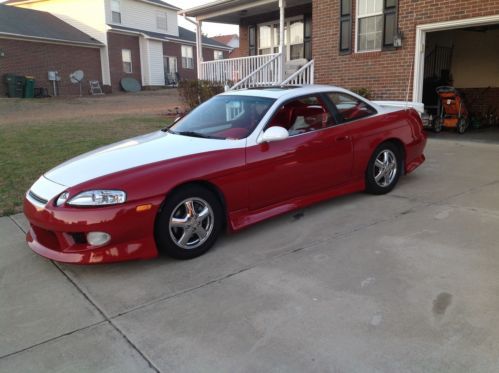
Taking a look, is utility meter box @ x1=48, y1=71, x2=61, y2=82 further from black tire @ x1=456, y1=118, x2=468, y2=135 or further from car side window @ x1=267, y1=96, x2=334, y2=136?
car side window @ x1=267, y1=96, x2=334, y2=136

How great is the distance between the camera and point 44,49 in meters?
27.4

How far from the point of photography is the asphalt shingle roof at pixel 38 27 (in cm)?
2620

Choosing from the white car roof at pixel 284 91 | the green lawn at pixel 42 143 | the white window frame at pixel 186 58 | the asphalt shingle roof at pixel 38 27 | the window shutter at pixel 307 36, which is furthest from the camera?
the white window frame at pixel 186 58

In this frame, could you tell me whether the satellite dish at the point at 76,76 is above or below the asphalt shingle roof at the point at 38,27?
below

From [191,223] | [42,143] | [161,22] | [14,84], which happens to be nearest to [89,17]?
[161,22]

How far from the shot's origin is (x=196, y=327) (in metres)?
2.96

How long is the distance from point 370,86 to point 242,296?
8960 millimetres

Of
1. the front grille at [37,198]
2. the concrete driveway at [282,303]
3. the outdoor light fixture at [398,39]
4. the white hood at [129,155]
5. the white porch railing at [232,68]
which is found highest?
the outdoor light fixture at [398,39]

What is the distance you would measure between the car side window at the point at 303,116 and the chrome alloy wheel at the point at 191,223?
4.14 ft

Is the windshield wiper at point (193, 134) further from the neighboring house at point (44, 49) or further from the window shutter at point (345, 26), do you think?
the neighboring house at point (44, 49)

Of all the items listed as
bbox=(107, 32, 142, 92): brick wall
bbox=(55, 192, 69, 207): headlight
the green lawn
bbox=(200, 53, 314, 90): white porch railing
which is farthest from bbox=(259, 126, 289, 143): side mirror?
bbox=(107, 32, 142, 92): brick wall

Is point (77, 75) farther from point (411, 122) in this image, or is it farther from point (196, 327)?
point (196, 327)

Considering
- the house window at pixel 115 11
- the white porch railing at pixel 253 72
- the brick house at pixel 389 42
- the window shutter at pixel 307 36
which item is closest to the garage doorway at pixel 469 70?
the brick house at pixel 389 42

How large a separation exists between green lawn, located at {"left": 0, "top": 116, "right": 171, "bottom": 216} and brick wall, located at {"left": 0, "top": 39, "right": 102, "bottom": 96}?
1532 centimetres
